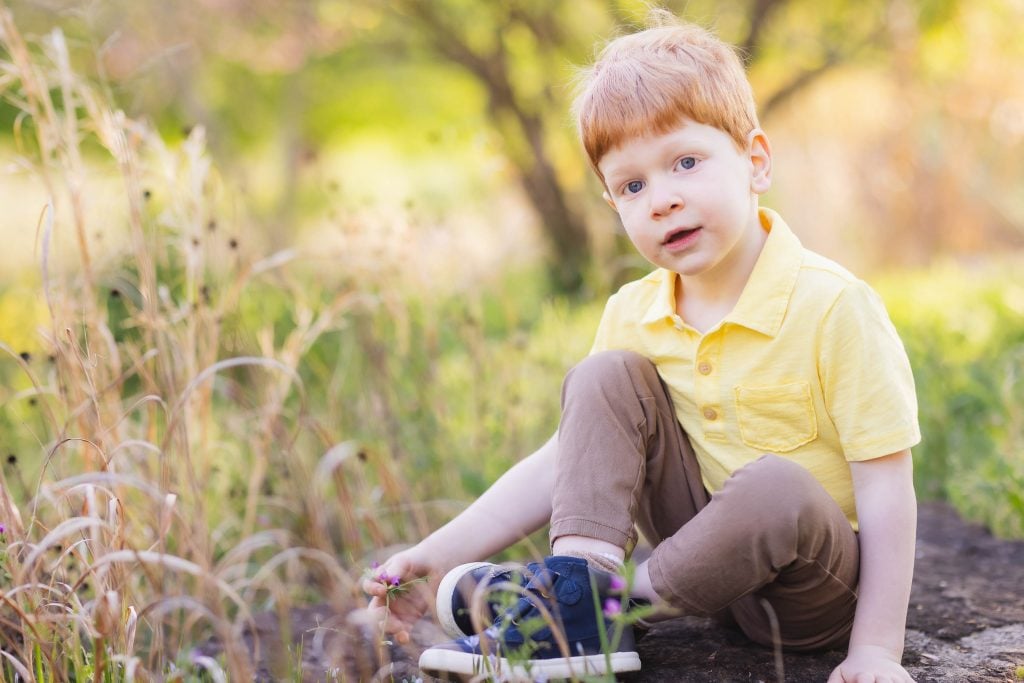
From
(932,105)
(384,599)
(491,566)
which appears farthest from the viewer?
(932,105)

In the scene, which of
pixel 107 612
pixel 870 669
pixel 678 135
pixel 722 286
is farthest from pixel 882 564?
pixel 107 612

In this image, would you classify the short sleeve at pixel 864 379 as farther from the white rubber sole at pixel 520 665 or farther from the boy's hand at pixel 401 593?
the boy's hand at pixel 401 593

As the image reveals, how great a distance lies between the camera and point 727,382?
1754 mm

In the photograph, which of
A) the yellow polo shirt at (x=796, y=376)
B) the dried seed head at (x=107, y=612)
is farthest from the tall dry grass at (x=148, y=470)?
the yellow polo shirt at (x=796, y=376)

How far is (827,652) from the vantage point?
1785 millimetres

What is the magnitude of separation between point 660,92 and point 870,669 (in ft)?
3.06

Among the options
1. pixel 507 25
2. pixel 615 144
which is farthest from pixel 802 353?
pixel 507 25

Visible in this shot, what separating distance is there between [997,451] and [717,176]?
4.67ft

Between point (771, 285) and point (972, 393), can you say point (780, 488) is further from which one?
point (972, 393)

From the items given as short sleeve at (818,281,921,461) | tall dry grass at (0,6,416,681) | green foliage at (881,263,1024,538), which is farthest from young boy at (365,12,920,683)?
green foliage at (881,263,1024,538)

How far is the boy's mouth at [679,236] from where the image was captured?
1.74 metres

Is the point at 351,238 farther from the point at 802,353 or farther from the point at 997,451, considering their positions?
the point at 997,451

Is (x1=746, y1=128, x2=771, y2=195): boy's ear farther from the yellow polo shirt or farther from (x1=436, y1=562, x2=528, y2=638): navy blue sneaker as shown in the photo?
(x1=436, y1=562, x2=528, y2=638): navy blue sneaker

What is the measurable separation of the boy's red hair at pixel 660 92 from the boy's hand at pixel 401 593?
2.52ft
